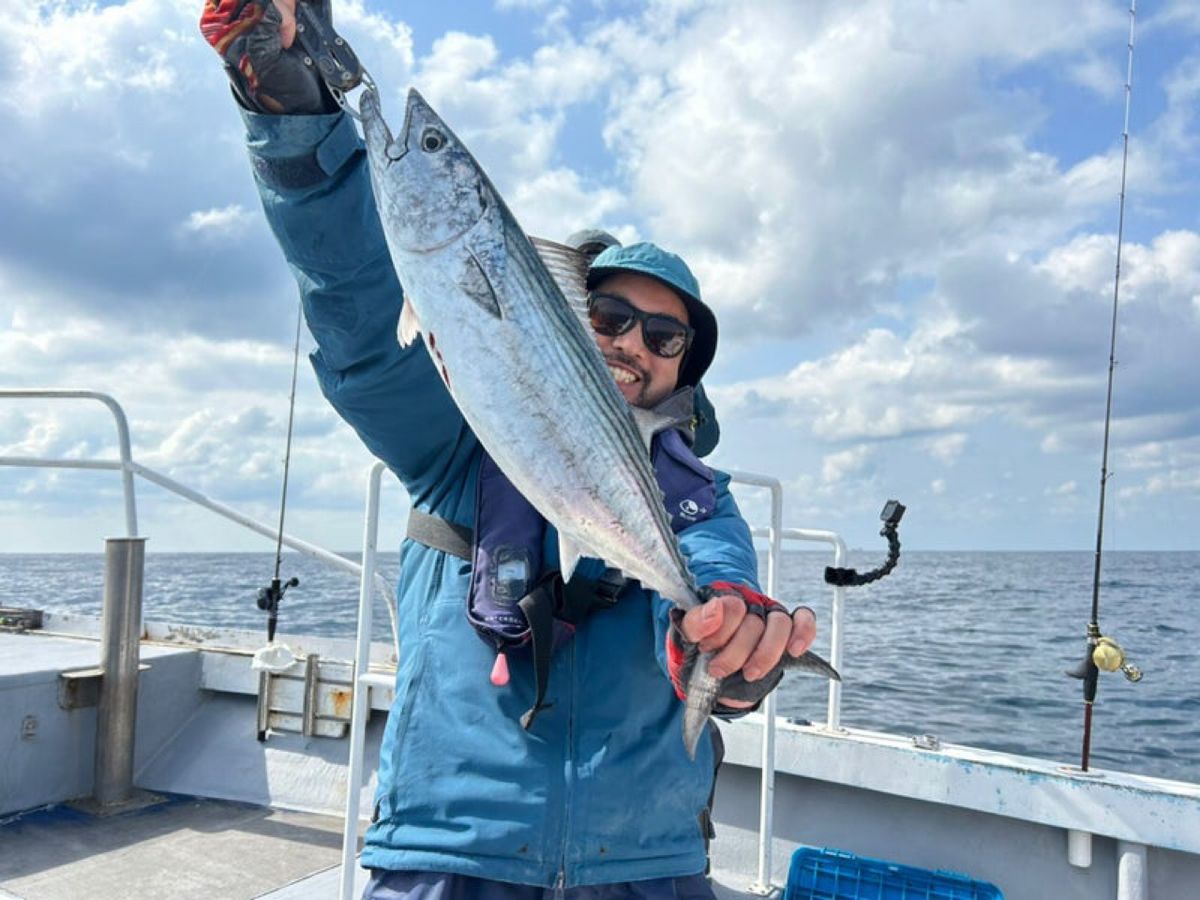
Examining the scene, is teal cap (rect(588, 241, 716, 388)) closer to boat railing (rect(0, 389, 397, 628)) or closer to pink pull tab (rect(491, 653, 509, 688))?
pink pull tab (rect(491, 653, 509, 688))

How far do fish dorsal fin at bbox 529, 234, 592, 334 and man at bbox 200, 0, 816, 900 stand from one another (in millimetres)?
376

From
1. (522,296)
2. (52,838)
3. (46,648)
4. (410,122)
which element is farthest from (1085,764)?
(46,648)

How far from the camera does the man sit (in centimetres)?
190

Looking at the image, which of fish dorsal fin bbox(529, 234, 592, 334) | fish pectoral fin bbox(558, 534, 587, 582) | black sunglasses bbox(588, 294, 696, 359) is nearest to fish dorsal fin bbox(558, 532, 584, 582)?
fish pectoral fin bbox(558, 534, 587, 582)

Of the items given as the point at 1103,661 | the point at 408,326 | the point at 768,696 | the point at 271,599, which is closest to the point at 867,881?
the point at 768,696

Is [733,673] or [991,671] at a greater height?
[733,673]

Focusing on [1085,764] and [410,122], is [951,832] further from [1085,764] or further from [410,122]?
[410,122]

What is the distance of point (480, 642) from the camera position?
7.28 ft

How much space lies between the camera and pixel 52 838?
4992 mm

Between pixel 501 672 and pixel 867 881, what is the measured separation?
260cm

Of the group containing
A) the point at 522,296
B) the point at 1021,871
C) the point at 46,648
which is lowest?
the point at 1021,871

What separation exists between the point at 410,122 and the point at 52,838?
197 inches

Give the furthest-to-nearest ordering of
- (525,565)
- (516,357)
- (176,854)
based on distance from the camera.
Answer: (176,854)
(525,565)
(516,357)

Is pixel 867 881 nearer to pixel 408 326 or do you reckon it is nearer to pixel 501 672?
pixel 501 672
